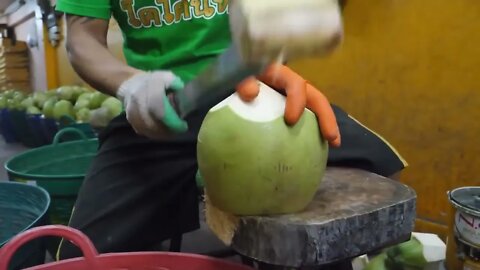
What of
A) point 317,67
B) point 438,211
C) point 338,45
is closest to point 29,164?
point 317,67

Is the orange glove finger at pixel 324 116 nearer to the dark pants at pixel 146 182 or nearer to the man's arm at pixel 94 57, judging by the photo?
the dark pants at pixel 146 182

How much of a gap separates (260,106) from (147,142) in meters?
0.38

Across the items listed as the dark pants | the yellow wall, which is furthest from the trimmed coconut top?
the yellow wall

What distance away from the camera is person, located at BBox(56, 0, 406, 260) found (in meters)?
0.94

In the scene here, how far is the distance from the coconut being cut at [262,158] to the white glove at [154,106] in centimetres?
7

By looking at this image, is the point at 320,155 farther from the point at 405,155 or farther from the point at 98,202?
the point at 405,155

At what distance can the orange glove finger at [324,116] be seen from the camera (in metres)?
0.73

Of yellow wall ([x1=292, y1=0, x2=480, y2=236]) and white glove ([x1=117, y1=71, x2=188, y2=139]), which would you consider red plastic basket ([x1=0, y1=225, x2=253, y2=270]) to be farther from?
yellow wall ([x1=292, y1=0, x2=480, y2=236])

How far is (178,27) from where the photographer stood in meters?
1.03

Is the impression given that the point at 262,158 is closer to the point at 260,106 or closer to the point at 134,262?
the point at 260,106

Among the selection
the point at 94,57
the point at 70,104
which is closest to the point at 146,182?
the point at 94,57

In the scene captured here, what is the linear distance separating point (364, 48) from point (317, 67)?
25cm

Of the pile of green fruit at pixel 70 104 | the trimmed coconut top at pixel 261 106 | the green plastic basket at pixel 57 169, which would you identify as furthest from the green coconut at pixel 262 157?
the pile of green fruit at pixel 70 104

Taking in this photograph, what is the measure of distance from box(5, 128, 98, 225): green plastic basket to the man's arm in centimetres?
47
